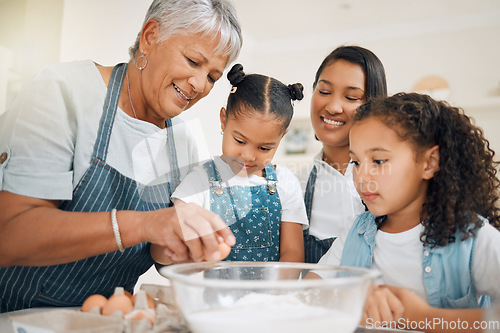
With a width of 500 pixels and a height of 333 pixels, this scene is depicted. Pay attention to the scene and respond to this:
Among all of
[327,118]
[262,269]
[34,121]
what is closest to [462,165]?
[327,118]

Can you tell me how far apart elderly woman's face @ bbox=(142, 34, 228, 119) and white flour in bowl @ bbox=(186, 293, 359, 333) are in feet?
2.38

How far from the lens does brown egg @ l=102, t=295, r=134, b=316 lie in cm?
60

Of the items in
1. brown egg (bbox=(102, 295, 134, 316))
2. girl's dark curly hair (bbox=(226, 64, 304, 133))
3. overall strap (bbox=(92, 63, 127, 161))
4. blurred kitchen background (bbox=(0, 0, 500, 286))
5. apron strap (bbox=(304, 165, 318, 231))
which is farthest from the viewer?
blurred kitchen background (bbox=(0, 0, 500, 286))

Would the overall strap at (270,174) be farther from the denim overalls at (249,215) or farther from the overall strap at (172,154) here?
the overall strap at (172,154)

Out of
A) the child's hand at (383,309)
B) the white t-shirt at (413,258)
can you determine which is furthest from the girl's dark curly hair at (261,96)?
the child's hand at (383,309)

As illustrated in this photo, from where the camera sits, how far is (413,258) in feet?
3.25

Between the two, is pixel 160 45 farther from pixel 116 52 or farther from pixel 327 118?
pixel 116 52

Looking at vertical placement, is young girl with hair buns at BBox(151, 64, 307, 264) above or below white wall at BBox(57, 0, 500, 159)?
below

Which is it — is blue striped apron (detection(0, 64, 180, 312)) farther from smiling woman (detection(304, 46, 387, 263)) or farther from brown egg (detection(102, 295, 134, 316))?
smiling woman (detection(304, 46, 387, 263))

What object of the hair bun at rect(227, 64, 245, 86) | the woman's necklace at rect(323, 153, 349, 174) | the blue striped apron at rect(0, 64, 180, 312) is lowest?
the blue striped apron at rect(0, 64, 180, 312)

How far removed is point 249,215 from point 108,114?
0.56 metres

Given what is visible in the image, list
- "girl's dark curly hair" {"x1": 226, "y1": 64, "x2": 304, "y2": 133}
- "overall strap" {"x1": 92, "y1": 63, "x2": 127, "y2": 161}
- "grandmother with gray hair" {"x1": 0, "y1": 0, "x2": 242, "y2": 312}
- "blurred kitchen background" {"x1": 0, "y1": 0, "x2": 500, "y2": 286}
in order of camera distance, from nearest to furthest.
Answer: "grandmother with gray hair" {"x1": 0, "y1": 0, "x2": 242, "y2": 312} < "overall strap" {"x1": 92, "y1": 63, "x2": 127, "y2": 161} < "girl's dark curly hair" {"x1": 226, "y1": 64, "x2": 304, "y2": 133} < "blurred kitchen background" {"x1": 0, "y1": 0, "x2": 500, "y2": 286}

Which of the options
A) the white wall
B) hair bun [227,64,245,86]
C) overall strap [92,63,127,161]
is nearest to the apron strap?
hair bun [227,64,245,86]

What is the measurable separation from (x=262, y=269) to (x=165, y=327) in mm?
175
